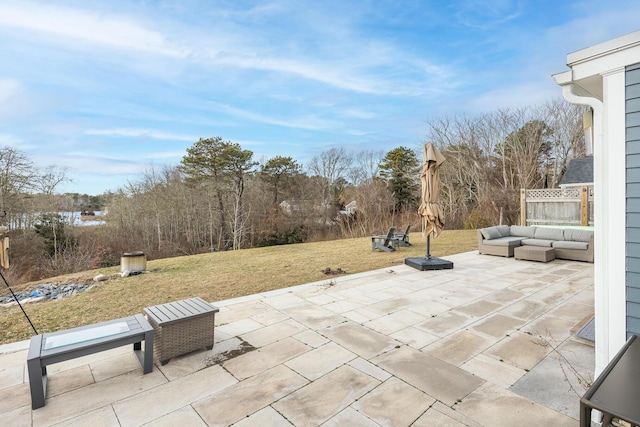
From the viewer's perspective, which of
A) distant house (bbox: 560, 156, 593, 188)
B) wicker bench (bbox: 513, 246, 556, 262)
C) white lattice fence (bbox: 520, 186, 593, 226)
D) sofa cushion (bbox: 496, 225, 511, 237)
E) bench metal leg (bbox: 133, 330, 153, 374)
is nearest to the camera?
bench metal leg (bbox: 133, 330, 153, 374)

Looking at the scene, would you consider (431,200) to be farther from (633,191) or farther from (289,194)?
(289,194)

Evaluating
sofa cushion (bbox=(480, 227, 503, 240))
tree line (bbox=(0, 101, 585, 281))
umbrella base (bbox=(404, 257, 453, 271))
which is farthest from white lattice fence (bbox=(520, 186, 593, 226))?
umbrella base (bbox=(404, 257, 453, 271))

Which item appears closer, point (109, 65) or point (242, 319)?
point (242, 319)

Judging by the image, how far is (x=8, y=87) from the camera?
757cm

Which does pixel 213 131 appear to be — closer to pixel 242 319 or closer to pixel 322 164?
pixel 322 164

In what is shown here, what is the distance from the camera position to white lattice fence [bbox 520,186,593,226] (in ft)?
35.4

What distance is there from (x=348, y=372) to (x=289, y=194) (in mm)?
17552

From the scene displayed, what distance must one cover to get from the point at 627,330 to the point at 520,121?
59.5 ft

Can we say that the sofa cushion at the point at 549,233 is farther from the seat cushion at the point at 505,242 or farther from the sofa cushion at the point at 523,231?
the seat cushion at the point at 505,242

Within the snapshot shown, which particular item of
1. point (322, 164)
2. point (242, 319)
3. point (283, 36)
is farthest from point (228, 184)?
point (242, 319)

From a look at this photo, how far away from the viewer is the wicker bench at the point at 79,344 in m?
2.08

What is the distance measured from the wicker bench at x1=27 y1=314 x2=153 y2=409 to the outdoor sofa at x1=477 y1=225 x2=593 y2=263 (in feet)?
24.9

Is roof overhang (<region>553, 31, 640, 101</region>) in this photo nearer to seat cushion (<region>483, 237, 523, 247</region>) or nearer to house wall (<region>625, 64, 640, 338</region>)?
house wall (<region>625, 64, 640, 338</region>)

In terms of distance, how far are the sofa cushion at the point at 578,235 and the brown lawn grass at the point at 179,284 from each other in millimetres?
2307
